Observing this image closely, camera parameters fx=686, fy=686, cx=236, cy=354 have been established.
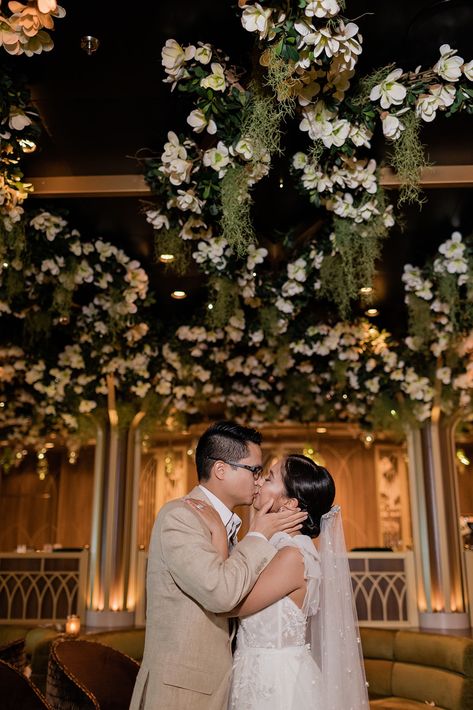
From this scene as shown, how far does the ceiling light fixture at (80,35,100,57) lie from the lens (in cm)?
318

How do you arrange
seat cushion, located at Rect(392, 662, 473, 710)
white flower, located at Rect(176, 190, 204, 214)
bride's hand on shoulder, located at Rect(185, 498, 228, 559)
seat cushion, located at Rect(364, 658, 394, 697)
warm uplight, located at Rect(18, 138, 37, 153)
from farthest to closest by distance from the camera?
seat cushion, located at Rect(364, 658, 394, 697)
seat cushion, located at Rect(392, 662, 473, 710)
white flower, located at Rect(176, 190, 204, 214)
warm uplight, located at Rect(18, 138, 37, 153)
bride's hand on shoulder, located at Rect(185, 498, 228, 559)

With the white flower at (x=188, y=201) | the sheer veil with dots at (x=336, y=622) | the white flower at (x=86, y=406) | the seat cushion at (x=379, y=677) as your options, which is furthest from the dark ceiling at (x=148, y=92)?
the seat cushion at (x=379, y=677)

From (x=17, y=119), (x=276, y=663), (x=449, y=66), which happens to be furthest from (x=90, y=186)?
(x=276, y=663)

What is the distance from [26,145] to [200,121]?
104cm

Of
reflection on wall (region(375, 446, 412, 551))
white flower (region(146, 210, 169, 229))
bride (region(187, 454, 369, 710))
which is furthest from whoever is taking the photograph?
reflection on wall (region(375, 446, 412, 551))

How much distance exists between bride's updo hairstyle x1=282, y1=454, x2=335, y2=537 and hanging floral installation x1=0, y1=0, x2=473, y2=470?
141 centimetres

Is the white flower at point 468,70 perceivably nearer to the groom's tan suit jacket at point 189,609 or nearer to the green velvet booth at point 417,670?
the groom's tan suit jacket at point 189,609

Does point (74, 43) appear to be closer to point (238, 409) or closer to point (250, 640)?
point (250, 640)

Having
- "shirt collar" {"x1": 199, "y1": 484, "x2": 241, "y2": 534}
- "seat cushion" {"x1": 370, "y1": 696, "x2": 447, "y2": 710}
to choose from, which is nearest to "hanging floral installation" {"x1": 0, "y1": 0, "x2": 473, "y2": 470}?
"shirt collar" {"x1": 199, "y1": 484, "x2": 241, "y2": 534}

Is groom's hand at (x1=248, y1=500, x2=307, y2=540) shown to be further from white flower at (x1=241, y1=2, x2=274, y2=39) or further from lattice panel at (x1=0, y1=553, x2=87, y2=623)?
lattice panel at (x1=0, y1=553, x2=87, y2=623)

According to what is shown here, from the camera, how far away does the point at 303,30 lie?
267 centimetres

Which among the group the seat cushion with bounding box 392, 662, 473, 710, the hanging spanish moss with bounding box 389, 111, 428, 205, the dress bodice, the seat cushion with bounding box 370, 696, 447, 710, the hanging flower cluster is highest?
the hanging flower cluster

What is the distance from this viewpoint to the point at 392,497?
12.3 m

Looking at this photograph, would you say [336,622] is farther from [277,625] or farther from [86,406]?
[86,406]
